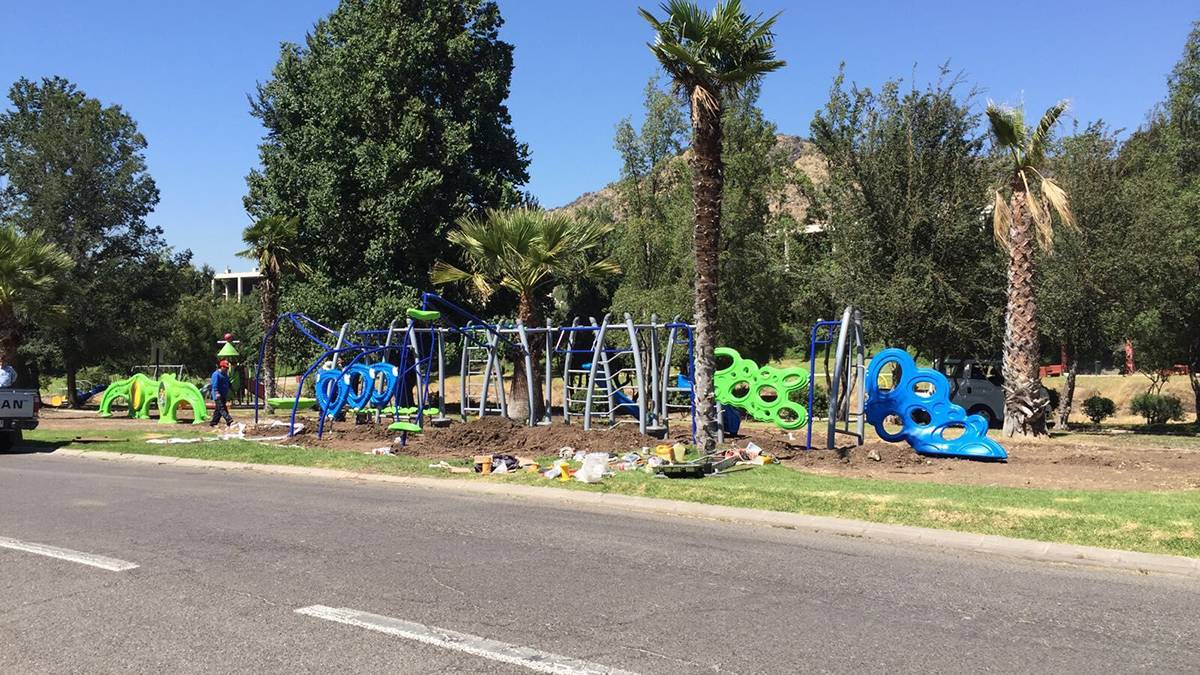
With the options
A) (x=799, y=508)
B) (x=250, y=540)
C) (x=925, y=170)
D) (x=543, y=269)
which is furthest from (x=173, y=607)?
(x=925, y=170)

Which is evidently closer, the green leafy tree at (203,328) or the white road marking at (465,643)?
the white road marking at (465,643)

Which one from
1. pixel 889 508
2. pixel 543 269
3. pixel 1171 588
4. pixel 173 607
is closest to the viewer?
pixel 173 607

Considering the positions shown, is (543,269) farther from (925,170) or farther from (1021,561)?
(1021,561)

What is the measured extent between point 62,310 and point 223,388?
385 inches

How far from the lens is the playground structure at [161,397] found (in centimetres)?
2430

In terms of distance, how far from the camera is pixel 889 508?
965cm

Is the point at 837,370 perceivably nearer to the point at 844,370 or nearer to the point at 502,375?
the point at 844,370

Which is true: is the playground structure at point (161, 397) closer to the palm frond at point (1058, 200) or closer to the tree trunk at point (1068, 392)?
the palm frond at point (1058, 200)

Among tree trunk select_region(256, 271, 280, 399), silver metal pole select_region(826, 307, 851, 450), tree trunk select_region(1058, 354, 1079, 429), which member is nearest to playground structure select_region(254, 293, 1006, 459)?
silver metal pole select_region(826, 307, 851, 450)

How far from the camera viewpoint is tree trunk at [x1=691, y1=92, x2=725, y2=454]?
1412 cm

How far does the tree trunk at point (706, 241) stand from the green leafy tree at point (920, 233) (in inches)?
367

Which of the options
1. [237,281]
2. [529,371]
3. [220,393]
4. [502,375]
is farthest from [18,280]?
[237,281]

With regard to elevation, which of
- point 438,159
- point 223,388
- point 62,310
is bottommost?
point 223,388

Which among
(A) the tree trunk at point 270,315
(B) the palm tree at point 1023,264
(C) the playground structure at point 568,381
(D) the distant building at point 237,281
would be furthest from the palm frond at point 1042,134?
(D) the distant building at point 237,281
